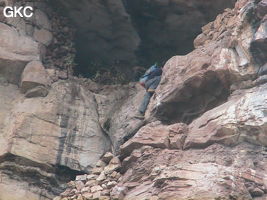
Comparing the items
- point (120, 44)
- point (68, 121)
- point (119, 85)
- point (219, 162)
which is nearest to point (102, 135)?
point (68, 121)

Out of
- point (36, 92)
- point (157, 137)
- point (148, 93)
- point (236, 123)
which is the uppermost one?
point (36, 92)

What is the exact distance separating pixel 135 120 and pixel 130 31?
197 inches

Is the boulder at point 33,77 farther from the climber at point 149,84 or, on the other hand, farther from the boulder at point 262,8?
the boulder at point 262,8

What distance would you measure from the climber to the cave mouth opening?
286cm

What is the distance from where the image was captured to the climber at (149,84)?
19525mm

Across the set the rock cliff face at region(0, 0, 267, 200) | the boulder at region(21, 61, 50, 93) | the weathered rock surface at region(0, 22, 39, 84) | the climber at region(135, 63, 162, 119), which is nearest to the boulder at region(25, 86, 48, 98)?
the rock cliff face at region(0, 0, 267, 200)

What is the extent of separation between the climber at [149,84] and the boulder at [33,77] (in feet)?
10.3

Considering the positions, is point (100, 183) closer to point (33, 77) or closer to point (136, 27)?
point (33, 77)

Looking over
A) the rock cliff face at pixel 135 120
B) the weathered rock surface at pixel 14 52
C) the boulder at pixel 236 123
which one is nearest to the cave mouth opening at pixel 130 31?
the rock cliff face at pixel 135 120

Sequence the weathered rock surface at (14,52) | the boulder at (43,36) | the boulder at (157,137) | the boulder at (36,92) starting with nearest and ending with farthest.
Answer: the boulder at (157,137) → the boulder at (36,92) → the weathered rock surface at (14,52) → the boulder at (43,36)

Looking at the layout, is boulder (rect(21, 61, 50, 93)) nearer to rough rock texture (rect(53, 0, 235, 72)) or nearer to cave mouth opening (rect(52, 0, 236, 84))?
cave mouth opening (rect(52, 0, 236, 84))

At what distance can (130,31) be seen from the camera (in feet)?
77.0

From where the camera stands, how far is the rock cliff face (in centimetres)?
1518

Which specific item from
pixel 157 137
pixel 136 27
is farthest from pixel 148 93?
pixel 136 27
